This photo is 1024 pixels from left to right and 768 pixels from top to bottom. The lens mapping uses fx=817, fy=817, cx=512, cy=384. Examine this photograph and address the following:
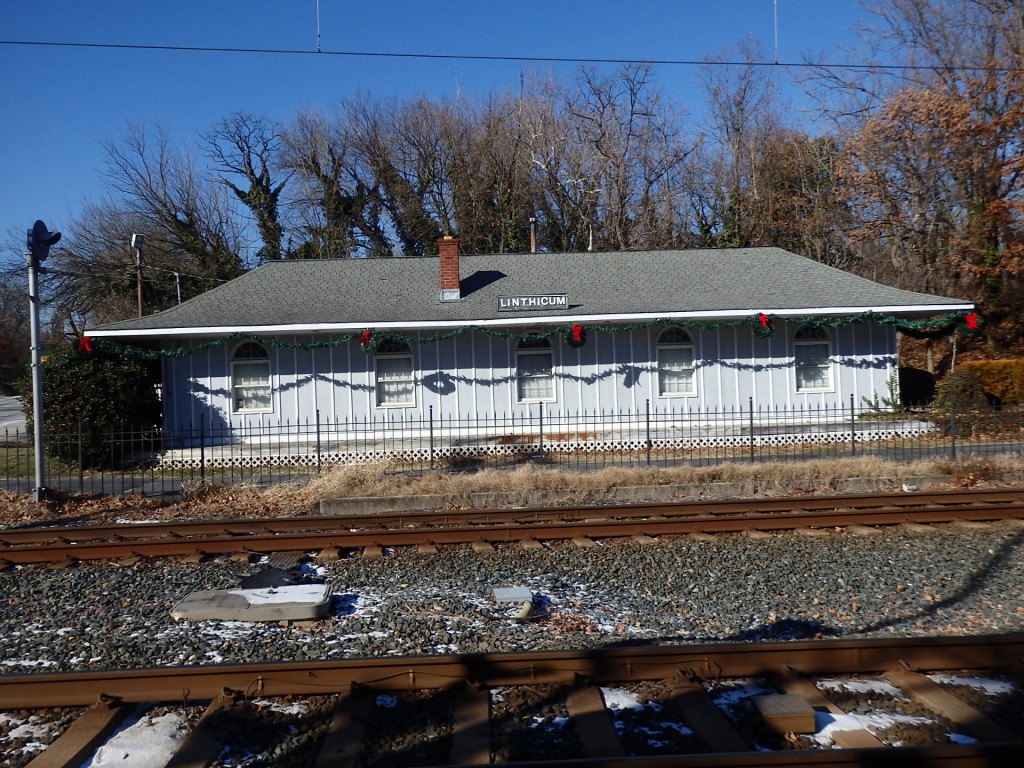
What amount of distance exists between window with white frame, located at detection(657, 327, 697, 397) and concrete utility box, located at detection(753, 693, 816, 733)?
16.8m

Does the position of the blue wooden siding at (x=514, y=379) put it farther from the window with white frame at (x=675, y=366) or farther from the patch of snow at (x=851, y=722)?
the patch of snow at (x=851, y=722)

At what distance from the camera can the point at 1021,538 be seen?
992 cm

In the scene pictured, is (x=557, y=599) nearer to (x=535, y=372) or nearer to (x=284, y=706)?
(x=284, y=706)

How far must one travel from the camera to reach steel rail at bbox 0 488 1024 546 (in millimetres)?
11062

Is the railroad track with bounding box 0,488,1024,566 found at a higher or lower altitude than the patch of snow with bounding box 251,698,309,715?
higher

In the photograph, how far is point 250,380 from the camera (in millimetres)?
21188

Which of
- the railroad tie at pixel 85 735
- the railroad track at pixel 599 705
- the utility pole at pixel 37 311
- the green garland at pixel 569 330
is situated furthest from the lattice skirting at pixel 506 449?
the railroad tie at pixel 85 735

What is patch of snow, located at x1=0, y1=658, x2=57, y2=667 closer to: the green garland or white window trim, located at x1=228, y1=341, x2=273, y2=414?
the green garland

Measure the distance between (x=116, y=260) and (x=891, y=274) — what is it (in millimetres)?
40596

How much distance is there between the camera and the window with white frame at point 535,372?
21.3 meters

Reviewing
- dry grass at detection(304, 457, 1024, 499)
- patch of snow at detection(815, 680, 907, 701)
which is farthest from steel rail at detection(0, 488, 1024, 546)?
patch of snow at detection(815, 680, 907, 701)

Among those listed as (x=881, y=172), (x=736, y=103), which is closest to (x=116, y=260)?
(x=736, y=103)

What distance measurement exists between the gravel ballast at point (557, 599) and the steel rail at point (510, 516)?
1.44 metres

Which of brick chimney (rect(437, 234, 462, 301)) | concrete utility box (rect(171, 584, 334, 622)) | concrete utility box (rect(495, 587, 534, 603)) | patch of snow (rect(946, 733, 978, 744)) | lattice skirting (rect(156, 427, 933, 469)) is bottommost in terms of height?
patch of snow (rect(946, 733, 978, 744))
